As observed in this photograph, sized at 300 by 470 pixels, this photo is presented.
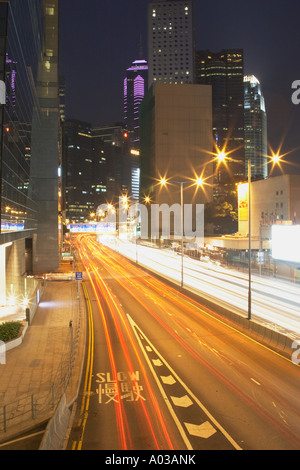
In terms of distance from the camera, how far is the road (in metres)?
9.34

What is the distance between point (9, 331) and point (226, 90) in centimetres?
19770

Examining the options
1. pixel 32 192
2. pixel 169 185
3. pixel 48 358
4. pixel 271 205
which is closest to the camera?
pixel 48 358

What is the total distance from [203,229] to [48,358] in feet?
286

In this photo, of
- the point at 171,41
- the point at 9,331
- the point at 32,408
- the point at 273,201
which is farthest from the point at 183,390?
the point at 171,41

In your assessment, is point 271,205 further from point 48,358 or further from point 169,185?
point 169,185

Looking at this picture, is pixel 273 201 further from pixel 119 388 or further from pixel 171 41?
pixel 171 41

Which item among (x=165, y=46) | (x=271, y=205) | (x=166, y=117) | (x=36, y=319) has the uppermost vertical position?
(x=165, y=46)

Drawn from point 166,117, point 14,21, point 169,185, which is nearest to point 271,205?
point 14,21

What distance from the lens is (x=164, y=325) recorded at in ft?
68.6

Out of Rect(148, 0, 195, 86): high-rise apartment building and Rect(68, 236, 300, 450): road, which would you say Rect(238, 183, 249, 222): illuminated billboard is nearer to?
Rect(68, 236, 300, 450): road

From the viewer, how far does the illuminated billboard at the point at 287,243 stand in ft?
96.5

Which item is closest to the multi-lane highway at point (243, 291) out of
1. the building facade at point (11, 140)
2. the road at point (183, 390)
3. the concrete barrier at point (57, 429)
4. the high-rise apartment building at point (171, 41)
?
the road at point (183, 390)

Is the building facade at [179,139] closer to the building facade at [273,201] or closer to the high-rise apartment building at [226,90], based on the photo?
the building facade at [273,201]

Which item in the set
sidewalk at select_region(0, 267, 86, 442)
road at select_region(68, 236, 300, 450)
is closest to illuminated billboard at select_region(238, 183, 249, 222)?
road at select_region(68, 236, 300, 450)
